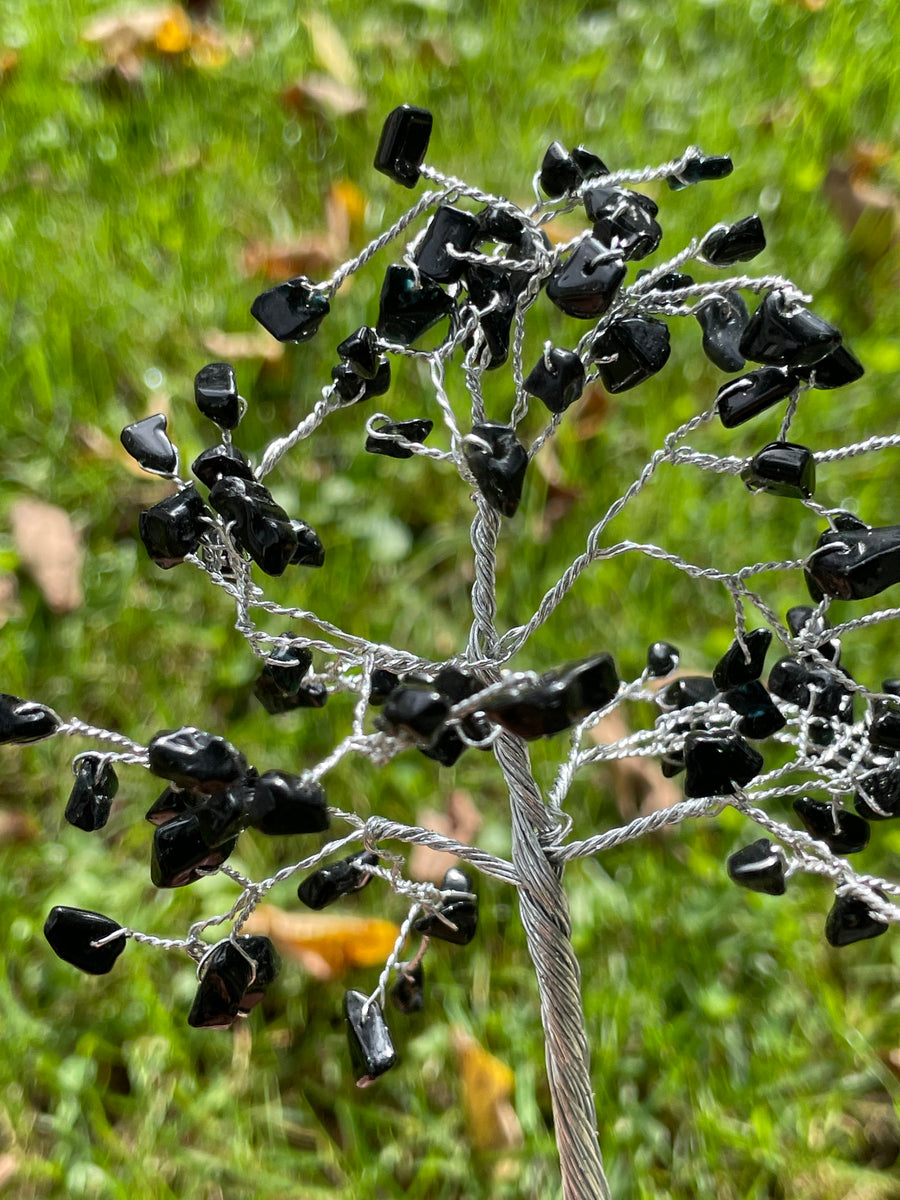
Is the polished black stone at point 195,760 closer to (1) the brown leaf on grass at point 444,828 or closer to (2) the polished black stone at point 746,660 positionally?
(2) the polished black stone at point 746,660

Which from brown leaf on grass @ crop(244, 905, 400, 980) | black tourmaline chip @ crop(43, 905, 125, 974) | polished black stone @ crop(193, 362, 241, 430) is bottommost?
brown leaf on grass @ crop(244, 905, 400, 980)

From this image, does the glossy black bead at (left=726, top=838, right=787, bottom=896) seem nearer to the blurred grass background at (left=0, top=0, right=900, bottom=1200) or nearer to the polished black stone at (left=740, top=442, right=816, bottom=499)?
the polished black stone at (left=740, top=442, right=816, bottom=499)

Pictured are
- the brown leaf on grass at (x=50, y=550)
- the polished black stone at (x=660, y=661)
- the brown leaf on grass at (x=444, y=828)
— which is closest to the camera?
the polished black stone at (x=660, y=661)

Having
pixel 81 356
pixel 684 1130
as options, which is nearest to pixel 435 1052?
pixel 684 1130

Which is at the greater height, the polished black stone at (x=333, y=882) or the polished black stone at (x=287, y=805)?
the polished black stone at (x=287, y=805)

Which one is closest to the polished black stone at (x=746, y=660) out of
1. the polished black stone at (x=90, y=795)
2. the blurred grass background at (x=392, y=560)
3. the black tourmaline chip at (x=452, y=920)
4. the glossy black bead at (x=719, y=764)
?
the glossy black bead at (x=719, y=764)

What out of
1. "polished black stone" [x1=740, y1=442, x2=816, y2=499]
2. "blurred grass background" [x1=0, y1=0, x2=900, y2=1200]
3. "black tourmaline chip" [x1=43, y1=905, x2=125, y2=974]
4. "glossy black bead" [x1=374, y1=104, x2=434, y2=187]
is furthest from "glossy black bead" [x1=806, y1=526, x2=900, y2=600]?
"blurred grass background" [x1=0, y1=0, x2=900, y2=1200]

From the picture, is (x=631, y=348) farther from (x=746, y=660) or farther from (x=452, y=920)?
(x=452, y=920)
